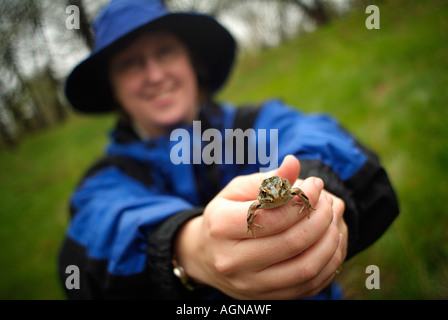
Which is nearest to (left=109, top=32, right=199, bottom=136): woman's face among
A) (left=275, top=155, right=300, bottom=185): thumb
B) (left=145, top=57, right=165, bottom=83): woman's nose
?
(left=145, top=57, right=165, bottom=83): woman's nose

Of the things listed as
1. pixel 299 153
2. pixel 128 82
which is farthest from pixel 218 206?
pixel 128 82

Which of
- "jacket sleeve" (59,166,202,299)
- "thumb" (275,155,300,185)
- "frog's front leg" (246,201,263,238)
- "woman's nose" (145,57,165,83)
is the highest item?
"woman's nose" (145,57,165,83)

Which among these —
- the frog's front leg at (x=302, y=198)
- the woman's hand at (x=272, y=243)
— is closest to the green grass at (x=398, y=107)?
the woman's hand at (x=272, y=243)

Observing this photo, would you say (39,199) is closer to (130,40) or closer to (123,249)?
(130,40)

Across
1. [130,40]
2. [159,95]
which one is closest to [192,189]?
[159,95]

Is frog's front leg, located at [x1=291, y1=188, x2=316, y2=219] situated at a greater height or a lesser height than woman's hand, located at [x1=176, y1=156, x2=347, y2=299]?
greater

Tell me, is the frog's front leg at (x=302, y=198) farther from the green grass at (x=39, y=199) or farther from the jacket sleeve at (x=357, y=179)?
the green grass at (x=39, y=199)

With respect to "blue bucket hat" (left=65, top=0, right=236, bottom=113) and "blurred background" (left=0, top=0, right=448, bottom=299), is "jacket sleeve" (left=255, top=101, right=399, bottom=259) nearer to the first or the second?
"blurred background" (left=0, top=0, right=448, bottom=299)
